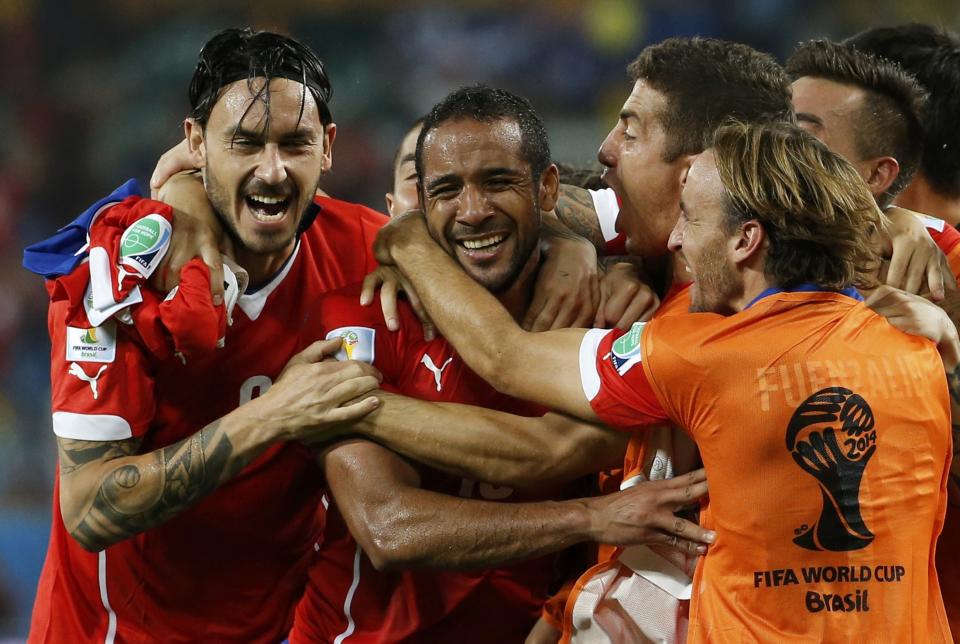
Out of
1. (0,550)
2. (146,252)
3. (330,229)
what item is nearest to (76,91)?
(0,550)

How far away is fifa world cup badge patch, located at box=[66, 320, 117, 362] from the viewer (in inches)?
115

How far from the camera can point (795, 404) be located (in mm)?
→ 2396

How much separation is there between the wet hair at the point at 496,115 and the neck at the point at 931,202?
154 cm

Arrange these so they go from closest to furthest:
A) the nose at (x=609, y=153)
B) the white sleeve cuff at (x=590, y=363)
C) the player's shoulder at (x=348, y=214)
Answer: the white sleeve cuff at (x=590, y=363) → the nose at (x=609, y=153) → the player's shoulder at (x=348, y=214)

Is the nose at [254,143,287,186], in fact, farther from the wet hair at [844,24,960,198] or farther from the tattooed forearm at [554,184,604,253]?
the wet hair at [844,24,960,198]

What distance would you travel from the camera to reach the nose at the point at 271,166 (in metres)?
3.18

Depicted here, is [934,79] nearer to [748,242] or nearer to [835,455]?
[748,242]

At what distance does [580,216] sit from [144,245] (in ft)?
4.87

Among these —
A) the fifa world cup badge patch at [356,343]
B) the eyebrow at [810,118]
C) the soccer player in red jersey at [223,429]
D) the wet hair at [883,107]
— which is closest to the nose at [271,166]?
the soccer player in red jersey at [223,429]

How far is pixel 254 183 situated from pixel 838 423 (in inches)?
67.8

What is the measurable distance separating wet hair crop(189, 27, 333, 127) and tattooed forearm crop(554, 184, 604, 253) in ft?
2.83

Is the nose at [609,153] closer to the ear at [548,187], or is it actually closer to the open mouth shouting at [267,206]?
the ear at [548,187]

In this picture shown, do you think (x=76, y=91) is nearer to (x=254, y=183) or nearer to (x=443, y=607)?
(x=254, y=183)

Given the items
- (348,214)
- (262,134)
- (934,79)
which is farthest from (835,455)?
(934,79)
